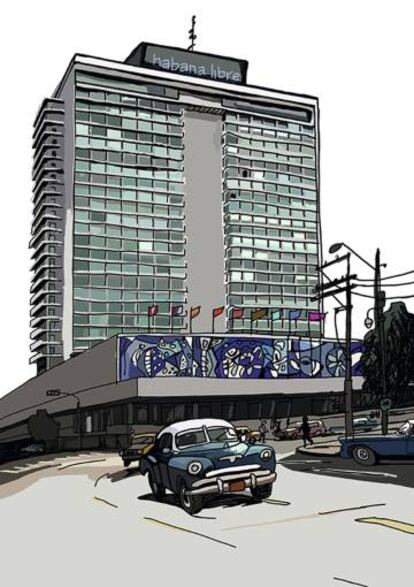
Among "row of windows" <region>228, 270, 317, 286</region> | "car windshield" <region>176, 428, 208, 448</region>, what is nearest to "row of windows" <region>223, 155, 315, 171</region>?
"row of windows" <region>228, 270, 317, 286</region>

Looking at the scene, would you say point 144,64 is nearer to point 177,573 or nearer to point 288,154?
point 288,154

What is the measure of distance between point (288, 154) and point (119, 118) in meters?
31.1

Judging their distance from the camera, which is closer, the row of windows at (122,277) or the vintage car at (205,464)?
the vintage car at (205,464)

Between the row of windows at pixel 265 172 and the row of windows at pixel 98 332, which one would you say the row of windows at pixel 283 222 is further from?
the row of windows at pixel 98 332

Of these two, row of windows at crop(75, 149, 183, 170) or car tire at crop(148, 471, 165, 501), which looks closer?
car tire at crop(148, 471, 165, 501)

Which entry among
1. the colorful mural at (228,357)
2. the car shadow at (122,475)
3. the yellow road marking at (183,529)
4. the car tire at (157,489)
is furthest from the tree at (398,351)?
the colorful mural at (228,357)

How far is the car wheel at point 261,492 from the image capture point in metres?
17.3

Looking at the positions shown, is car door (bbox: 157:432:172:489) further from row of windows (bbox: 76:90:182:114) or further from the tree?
row of windows (bbox: 76:90:182:114)

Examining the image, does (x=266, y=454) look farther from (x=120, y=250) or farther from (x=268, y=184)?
(x=268, y=184)

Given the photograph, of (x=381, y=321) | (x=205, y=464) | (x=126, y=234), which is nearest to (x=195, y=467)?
(x=205, y=464)

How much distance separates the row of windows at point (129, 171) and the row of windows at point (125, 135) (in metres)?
4.46

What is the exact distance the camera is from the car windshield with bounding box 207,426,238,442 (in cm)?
1817

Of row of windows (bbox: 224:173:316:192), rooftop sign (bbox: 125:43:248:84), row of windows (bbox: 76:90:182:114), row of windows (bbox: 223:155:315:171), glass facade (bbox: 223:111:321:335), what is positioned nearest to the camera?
row of windows (bbox: 76:90:182:114)

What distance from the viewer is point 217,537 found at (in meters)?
12.9
